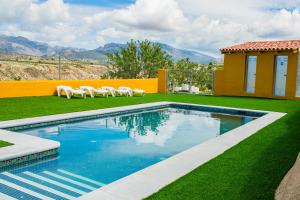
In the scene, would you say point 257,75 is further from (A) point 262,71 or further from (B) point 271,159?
(B) point 271,159

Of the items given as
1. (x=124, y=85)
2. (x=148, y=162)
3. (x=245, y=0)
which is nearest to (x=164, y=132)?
(x=148, y=162)

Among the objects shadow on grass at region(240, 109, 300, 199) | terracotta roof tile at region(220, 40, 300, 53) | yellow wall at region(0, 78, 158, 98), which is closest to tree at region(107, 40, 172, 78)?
yellow wall at region(0, 78, 158, 98)

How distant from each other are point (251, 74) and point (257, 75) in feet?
1.52

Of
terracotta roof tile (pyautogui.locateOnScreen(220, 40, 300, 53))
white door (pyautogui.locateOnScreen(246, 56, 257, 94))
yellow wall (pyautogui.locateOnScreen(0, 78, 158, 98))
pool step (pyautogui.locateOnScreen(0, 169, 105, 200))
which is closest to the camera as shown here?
Answer: pool step (pyautogui.locateOnScreen(0, 169, 105, 200))

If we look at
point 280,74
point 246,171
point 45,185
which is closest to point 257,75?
point 280,74

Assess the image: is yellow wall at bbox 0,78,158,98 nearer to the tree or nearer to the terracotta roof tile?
the terracotta roof tile

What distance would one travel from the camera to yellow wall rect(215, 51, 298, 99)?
1952 cm

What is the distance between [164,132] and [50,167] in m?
4.88

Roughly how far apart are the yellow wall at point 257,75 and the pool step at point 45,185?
54.0 ft

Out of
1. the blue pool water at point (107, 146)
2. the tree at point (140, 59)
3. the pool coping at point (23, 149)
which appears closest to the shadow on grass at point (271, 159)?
the blue pool water at point (107, 146)

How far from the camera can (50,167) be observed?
672 centimetres

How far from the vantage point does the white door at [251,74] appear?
20.9 metres

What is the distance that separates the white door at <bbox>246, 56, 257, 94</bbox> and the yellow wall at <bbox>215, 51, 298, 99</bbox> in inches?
9.5

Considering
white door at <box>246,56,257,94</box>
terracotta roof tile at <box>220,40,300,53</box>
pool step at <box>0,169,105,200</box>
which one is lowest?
pool step at <box>0,169,105,200</box>
